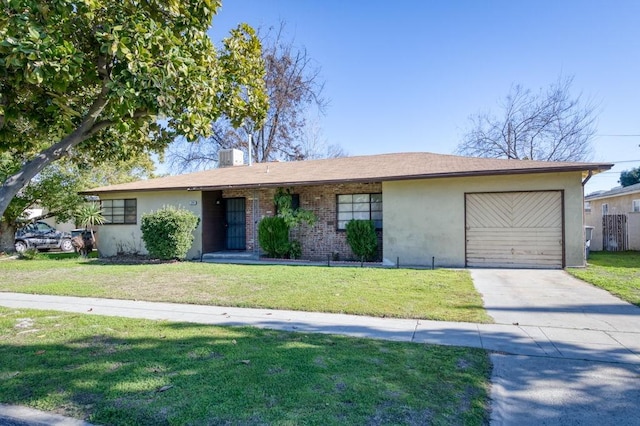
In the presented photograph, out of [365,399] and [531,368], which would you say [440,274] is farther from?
[365,399]

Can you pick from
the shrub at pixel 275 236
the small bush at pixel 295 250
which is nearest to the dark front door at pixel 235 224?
the shrub at pixel 275 236

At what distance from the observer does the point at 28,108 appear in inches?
247

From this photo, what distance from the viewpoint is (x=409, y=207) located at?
1214cm

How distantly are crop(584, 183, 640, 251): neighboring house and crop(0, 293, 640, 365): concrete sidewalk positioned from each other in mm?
14550

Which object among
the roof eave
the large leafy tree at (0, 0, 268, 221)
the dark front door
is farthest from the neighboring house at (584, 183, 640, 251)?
the large leafy tree at (0, 0, 268, 221)

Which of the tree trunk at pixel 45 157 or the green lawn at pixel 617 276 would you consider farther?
the green lawn at pixel 617 276

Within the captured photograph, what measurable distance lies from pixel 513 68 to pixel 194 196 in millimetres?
15183

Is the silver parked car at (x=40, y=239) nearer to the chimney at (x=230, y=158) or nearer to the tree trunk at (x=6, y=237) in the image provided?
the tree trunk at (x=6, y=237)

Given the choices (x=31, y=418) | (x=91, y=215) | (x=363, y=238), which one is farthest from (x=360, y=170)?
(x=31, y=418)

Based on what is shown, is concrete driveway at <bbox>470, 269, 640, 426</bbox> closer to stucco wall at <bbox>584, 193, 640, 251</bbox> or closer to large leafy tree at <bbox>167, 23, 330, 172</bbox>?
stucco wall at <bbox>584, 193, 640, 251</bbox>

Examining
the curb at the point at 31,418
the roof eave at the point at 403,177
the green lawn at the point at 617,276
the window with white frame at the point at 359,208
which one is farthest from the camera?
the window with white frame at the point at 359,208

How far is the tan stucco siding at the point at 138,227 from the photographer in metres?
14.6

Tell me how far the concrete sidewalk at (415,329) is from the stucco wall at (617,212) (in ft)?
47.6

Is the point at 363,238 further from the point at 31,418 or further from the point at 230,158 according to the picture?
the point at 31,418
